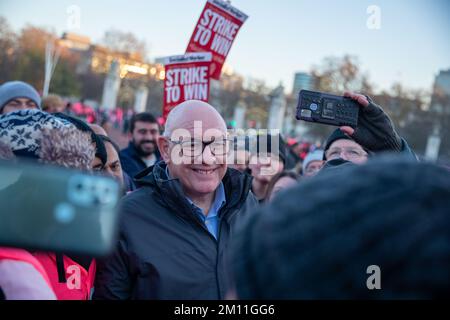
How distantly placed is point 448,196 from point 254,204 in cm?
191

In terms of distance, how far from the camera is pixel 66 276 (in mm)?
1673

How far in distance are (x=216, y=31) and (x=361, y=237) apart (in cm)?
511

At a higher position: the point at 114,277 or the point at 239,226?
the point at 239,226

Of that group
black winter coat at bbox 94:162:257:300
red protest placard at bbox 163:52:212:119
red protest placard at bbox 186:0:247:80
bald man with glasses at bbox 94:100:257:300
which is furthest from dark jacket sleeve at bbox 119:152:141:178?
black winter coat at bbox 94:162:257:300

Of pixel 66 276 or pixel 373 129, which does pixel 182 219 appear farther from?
pixel 373 129

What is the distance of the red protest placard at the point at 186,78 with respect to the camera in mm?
5215

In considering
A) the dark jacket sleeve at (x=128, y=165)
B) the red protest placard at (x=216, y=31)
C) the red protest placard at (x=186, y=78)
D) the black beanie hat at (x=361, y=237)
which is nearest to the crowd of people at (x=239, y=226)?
the black beanie hat at (x=361, y=237)

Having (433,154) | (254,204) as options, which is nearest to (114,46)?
(433,154)

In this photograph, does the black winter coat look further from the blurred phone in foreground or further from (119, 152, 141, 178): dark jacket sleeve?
(119, 152, 141, 178): dark jacket sleeve

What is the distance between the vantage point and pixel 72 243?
72 centimetres

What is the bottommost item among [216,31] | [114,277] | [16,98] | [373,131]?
[114,277]

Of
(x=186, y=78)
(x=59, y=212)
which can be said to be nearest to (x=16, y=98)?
(x=186, y=78)

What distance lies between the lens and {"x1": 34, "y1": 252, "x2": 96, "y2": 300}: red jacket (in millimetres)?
1597
